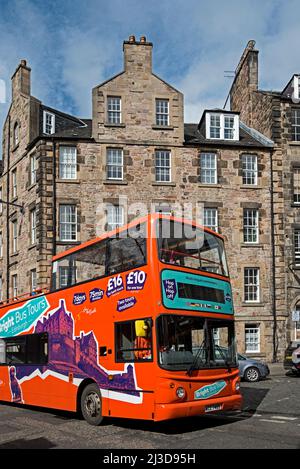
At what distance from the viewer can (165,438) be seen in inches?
388

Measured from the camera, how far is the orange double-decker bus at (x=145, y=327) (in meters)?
10.2

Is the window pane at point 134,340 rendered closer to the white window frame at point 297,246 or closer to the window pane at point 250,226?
the window pane at point 250,226

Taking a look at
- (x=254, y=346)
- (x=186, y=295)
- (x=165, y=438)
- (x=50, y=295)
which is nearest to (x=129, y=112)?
(x=254, y=346)

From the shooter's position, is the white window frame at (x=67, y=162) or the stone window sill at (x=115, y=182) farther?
the white window frame at (x=67, y=162)

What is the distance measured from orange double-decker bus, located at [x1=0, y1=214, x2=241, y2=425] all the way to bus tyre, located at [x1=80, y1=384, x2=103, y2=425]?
2 centimetres

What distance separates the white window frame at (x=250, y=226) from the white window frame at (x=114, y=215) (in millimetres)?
6758

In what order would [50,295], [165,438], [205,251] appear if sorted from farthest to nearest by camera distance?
[50,295]
[205,251]
[165,438]

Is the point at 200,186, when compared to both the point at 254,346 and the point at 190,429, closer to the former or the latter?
the point at 254,346

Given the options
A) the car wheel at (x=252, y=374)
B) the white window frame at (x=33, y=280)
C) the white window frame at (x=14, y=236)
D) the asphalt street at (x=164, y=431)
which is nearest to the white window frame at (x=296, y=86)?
the car wheel at (x=252, y=374)

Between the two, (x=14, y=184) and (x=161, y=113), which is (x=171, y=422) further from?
(x=14, y=184)

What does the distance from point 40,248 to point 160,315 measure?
19029 mm

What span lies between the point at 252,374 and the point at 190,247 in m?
11.7

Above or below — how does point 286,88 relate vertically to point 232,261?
above

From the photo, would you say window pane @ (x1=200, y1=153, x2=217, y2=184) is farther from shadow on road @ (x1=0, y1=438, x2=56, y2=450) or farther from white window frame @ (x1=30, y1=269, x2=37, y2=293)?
shadow on road @ (x1=0, y1=438, x2=56, y2=450)
